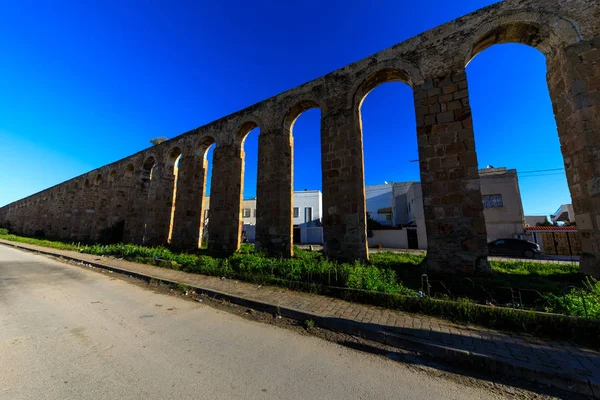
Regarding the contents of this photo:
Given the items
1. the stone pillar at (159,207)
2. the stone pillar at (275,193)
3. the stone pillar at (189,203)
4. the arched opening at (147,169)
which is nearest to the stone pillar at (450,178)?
the stone pillar at (275,193)

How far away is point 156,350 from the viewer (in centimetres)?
290

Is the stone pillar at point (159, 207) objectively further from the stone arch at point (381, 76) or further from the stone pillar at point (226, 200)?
the stone arch at point (381, 76)

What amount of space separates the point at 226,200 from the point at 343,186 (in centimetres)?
621

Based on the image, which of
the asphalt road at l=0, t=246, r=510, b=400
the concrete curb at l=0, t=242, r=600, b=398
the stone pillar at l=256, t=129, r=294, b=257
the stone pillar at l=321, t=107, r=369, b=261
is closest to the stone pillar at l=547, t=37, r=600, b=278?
the concrete curb at l=0, t=242, r=600, b=398

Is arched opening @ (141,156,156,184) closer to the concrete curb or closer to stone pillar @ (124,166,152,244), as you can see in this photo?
stone pillar @ (124,166,152,244)

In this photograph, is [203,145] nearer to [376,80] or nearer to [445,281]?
[376,80]

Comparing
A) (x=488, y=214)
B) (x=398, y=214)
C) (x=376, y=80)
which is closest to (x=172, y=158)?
(x=376, y=80)

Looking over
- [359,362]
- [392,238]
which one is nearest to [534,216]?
[392,238]

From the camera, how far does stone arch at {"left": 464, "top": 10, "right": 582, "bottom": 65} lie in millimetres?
6055

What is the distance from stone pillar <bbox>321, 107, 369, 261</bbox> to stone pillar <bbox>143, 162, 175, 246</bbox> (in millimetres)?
11234

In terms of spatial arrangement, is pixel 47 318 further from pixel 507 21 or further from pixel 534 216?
pixel 534 216

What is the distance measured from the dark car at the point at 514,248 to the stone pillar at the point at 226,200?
1617cm

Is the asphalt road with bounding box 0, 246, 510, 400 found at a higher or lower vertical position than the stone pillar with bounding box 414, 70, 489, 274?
lower

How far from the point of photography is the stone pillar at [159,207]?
48.8 ft
